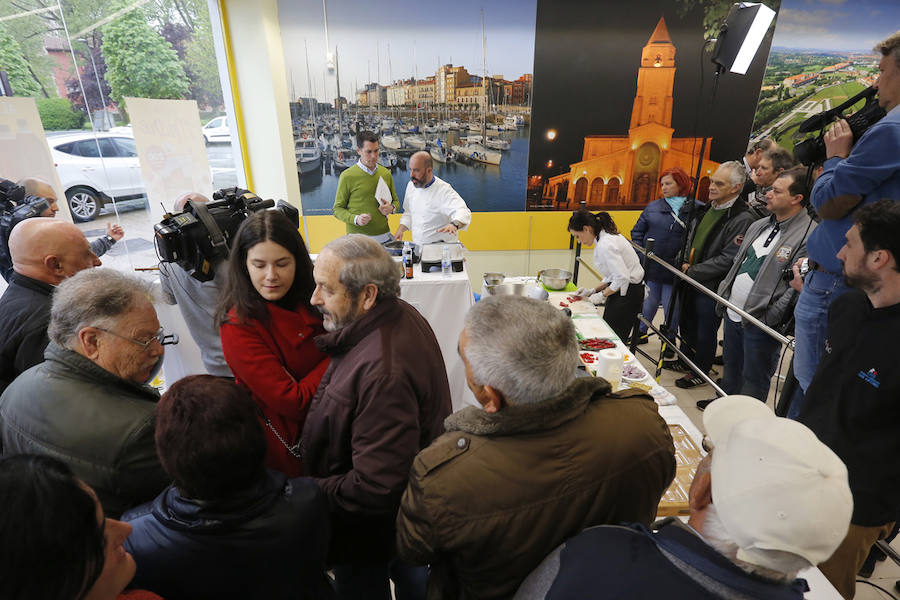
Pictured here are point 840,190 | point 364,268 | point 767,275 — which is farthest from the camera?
point 767,275

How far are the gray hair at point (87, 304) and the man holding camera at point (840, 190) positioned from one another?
2602mm

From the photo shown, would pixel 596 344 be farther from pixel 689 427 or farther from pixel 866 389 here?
pixel 866 389

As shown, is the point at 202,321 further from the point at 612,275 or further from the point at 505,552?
the point at 612,275

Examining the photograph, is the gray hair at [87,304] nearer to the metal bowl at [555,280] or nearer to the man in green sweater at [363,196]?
the metal bowl at [555,280]

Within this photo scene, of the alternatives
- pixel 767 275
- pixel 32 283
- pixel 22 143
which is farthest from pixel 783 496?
pixel 22 143

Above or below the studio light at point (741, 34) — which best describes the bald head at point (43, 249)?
below

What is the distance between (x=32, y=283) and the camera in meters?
1.78

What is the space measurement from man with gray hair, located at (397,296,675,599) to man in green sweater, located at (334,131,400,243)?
11.9ft

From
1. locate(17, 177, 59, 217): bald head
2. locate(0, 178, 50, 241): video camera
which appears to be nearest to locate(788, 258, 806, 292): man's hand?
locate(0, 178, 50, 241): video camera

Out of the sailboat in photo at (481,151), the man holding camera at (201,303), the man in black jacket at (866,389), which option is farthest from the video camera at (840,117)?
the sailboat in photo at (481,151)

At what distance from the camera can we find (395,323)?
1358mm

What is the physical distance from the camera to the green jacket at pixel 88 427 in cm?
103

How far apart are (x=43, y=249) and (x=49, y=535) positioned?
1717mm

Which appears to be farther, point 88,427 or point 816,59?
point 816,59
